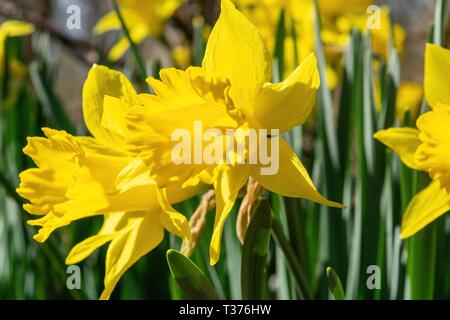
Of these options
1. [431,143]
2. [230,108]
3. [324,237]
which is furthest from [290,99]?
[324,237]

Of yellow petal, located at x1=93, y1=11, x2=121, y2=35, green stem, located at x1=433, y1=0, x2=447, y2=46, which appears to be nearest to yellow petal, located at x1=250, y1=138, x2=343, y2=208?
green stem, located at x1=433, y1=0, x2=447, y2=46

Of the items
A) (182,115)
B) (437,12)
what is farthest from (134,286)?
(437,12)

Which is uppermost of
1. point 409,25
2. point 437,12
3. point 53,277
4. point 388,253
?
point 409,25

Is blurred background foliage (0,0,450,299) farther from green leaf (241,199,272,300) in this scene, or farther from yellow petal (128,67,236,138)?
yellow petal (128,67,236,138)

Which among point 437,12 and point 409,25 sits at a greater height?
point 409,25

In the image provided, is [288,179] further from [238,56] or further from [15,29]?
[15,29]
